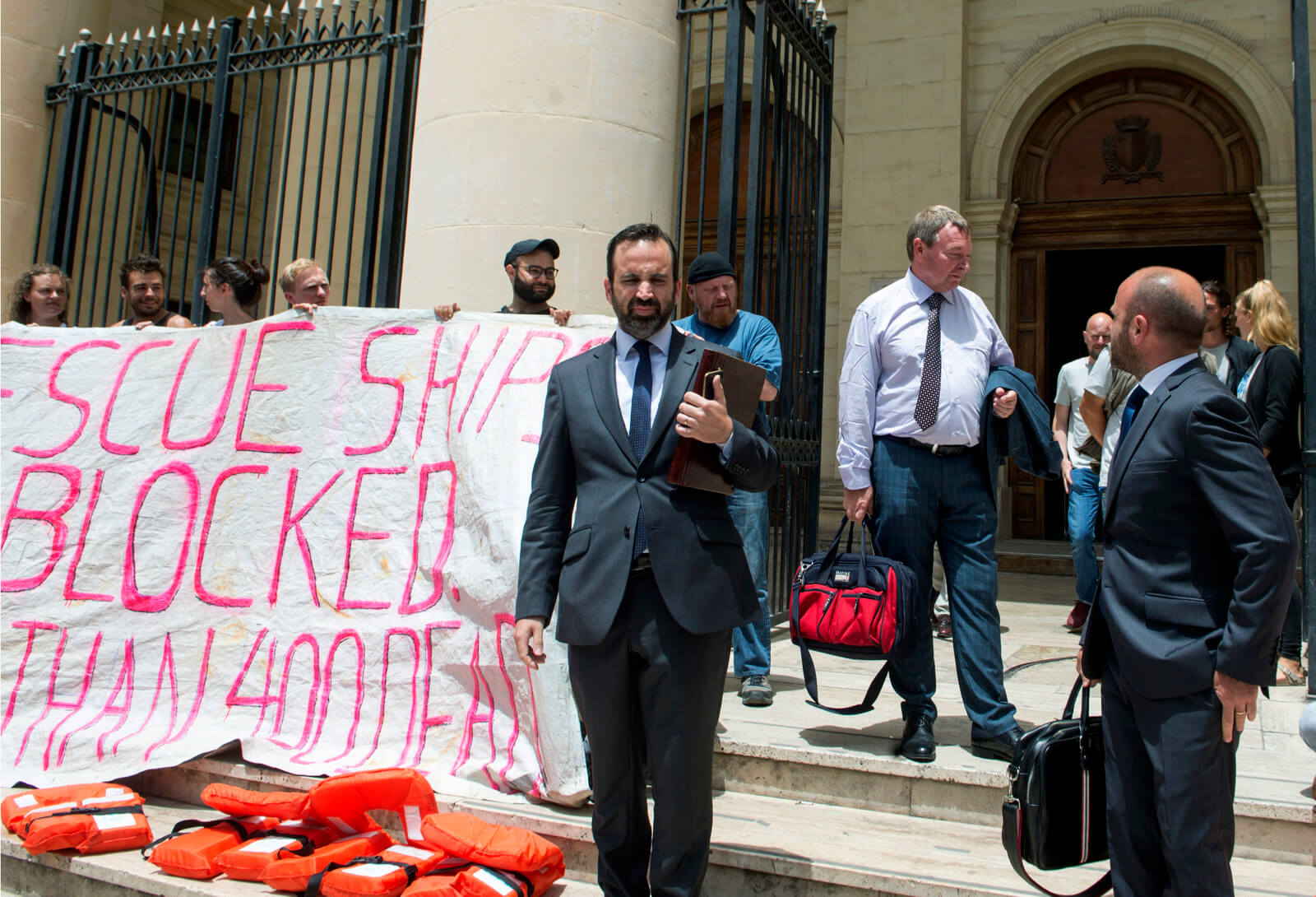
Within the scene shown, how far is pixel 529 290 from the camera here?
488 centimetres

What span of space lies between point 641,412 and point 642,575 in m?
0.47

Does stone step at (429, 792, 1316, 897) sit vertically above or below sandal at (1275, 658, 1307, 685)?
below

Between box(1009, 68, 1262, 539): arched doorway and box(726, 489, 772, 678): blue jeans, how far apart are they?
682 cm

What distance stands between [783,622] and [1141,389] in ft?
16.2

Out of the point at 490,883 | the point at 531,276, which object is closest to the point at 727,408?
the point at 490,883

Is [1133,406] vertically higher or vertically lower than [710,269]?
lower

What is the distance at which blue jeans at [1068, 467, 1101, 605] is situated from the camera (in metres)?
6.34

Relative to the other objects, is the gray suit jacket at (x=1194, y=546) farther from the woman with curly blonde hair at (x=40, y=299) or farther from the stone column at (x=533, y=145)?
the woman with curly blonde hair at (x=40, y=299)

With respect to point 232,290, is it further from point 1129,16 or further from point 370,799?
point 1129,16

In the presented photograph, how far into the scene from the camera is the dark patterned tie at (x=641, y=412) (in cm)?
287

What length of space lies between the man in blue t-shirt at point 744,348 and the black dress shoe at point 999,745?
114 centimetres

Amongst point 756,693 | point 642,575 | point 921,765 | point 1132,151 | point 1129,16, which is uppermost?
point 1129,16

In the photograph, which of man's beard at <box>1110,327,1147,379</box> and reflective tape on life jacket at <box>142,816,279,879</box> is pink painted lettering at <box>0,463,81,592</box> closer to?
reflective tape on life jacket at <box>142,816,279,879</box>

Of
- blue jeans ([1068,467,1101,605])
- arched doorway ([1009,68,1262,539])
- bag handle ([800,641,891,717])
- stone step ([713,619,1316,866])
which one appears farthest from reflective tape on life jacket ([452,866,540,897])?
arched doorway ([1009,68,1262,539])
